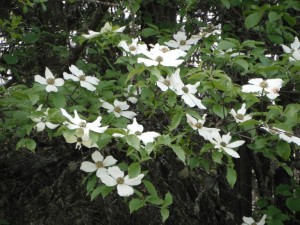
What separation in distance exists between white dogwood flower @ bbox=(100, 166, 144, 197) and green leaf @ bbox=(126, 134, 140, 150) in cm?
14

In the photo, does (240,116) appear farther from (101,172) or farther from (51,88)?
(51,88)

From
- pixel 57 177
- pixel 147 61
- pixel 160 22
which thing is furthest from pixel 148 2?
pixel 147 61

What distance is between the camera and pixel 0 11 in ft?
8.17

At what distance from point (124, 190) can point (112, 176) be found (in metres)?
0.05

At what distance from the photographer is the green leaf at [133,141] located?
1055 millimetres

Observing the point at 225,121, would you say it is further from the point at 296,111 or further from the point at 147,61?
the point at 147,61

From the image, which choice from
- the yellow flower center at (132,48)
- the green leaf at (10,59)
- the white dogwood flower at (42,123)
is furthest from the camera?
the green leaf at (10,59)

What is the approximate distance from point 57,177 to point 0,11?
1.05 m

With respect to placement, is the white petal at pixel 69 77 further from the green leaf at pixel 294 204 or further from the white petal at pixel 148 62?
the green leaf at pixel 294 204

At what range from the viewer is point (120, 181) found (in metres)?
1.22

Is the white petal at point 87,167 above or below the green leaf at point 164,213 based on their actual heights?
above

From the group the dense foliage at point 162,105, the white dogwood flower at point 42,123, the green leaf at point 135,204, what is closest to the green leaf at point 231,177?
the dense foliage at point 162,105

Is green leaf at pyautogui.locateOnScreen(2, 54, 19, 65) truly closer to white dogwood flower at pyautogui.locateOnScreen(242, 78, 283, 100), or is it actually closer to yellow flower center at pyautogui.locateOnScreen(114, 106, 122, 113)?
yellow flower center at pyautogui.locateOnScreen(114, 106, 122, 113)

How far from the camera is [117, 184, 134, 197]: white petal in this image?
3.91ft
